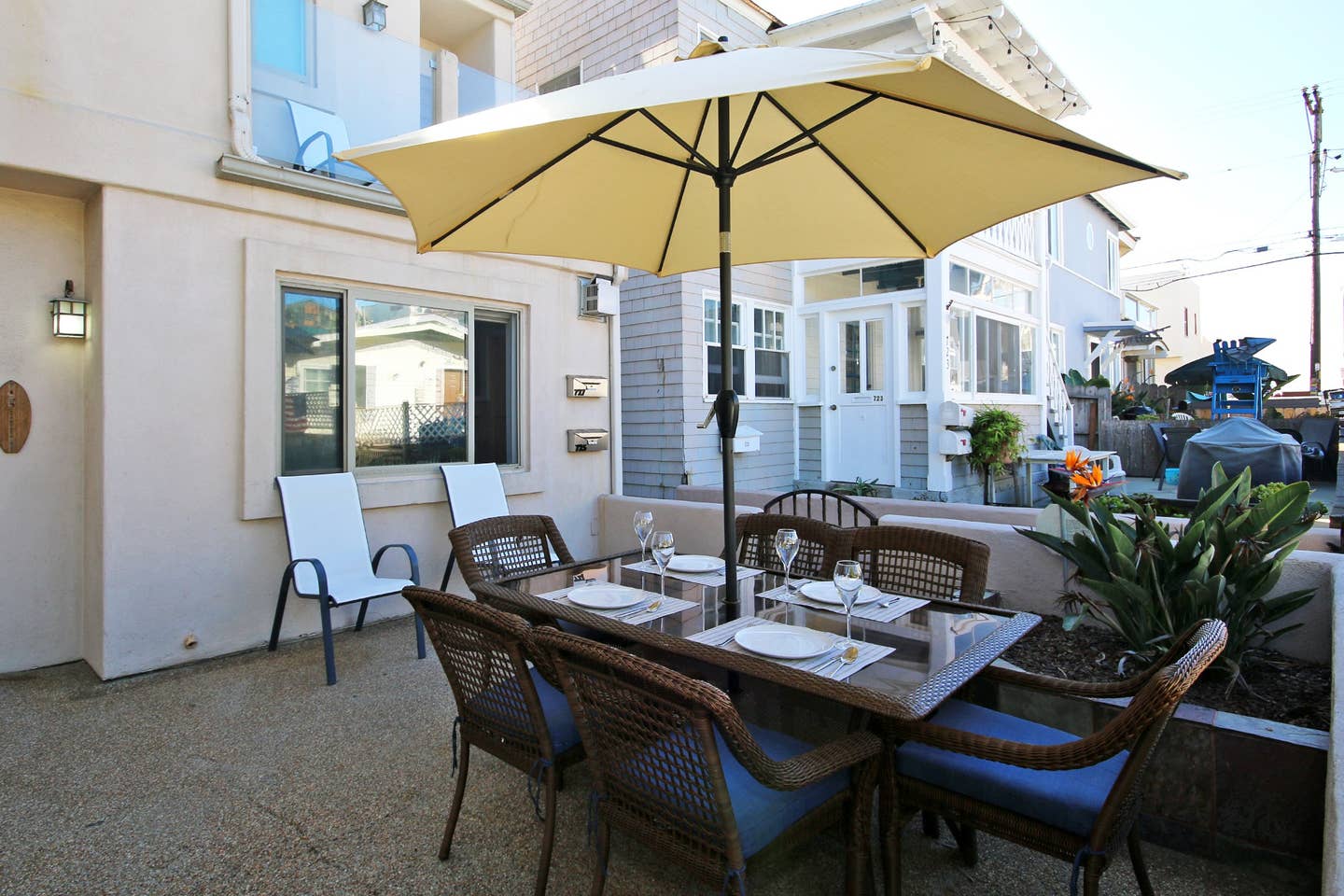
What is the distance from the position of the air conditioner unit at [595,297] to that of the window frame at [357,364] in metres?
0.59

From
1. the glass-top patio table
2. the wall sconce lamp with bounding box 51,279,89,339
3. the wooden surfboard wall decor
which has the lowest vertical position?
the glass-top patio table

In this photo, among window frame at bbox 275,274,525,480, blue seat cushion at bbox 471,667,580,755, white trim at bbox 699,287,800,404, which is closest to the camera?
blue seat cushion at bbox 471,667,580,755

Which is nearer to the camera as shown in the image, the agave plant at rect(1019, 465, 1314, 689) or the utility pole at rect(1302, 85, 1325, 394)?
the agave plant at rect(1019, 465, 1314, 689)

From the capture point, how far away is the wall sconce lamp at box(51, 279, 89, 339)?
3.95 metres

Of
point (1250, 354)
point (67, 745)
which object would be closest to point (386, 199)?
point (67, 745)

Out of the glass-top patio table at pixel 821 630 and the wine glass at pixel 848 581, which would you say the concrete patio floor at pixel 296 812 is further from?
the wine glass at pixel 848 581

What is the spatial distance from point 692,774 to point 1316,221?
25473 mm

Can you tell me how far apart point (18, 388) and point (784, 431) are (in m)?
7.02

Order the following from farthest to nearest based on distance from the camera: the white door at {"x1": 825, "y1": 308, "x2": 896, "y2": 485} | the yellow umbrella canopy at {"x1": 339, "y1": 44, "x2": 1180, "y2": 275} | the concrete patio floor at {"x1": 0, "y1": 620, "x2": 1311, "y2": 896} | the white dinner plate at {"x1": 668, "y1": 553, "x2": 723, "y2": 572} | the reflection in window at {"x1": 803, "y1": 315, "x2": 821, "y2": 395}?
the reflection in window at {"x1": 803, "y1": 315, "x2": 821, "y2": 395} → the white door at {"x1": 825, "y1": 308, "x2": 896, "y2": 485} → the white dinner plate at {"x1": 668, "y1": 553, "x2": 723, "y2": 572} → the concrete patio floor at {"x1": 0, "y1": 620, "x2": 1311, "y2": 896} → the yellow umbrella canopy at {"x1": 339, "y1": 44, "x2": 1180, "y2": 275}

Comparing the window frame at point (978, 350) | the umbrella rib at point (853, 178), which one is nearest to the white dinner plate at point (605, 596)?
the umbrella rib at point (853, 178)

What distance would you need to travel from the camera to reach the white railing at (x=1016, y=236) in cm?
933

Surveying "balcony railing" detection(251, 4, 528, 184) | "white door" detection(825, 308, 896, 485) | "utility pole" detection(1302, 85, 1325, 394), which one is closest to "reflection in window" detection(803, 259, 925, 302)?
"white door" detection(825, 308, 896, 485)

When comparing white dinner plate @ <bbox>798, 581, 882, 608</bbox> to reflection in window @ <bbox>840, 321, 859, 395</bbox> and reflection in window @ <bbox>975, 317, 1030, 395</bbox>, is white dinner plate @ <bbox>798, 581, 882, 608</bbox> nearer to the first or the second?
reflection in window @ <bbox>840, 321, 859, 395</bbox>

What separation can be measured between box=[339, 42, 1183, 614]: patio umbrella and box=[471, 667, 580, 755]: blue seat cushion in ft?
2.21
